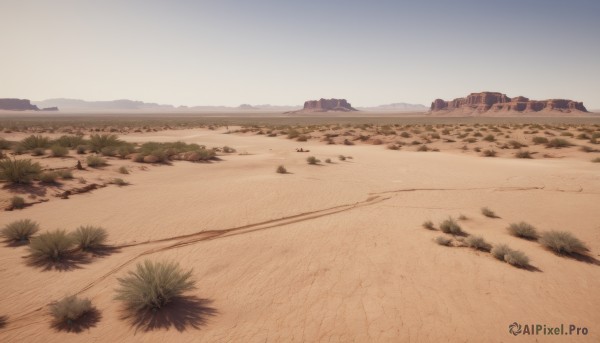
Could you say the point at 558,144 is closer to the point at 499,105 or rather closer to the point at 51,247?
the point at 51,247

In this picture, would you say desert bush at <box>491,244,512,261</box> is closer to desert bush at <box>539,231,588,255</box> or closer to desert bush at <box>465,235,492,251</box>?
desert bush at <box>465,235,492,251</box>

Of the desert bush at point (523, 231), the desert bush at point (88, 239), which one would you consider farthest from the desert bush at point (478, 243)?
the desert bush at point (88, 239)

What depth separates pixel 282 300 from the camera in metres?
4.46

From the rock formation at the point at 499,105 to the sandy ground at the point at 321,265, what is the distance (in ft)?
516

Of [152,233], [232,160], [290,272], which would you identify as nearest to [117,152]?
[232,160]

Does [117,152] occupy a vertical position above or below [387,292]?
above

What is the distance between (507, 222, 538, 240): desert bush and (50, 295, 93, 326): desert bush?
27.6ft

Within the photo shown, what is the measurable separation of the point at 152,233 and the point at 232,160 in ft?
34.3

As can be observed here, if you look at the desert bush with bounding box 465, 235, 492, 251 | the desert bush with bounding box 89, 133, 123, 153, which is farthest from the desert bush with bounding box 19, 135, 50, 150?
the desert bush with bounding box 465, 235, 492, 251

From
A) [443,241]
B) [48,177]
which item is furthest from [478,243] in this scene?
[48,177]

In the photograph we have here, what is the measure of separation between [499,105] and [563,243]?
169 metres

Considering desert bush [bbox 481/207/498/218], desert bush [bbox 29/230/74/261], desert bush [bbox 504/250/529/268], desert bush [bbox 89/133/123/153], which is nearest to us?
desert bush [bbox 504/250/529/268]

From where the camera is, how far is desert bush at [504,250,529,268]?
533 cm

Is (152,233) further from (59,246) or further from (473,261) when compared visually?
(473,261)
